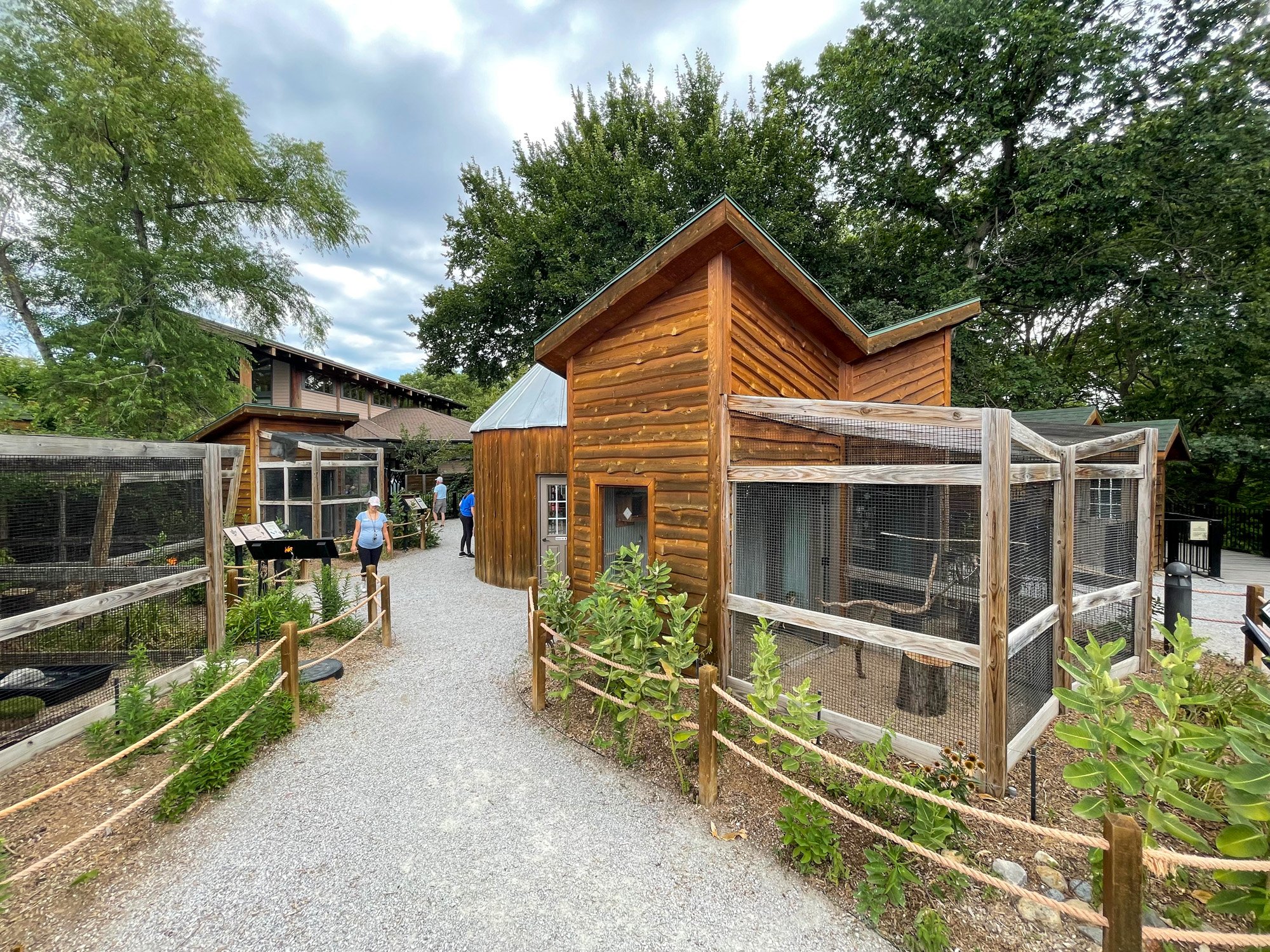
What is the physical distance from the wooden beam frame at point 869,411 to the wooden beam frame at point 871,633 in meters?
1.52

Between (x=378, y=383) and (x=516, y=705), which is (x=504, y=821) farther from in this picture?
(x=378, y=383)

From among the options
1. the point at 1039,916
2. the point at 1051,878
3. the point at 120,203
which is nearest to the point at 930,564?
the point at 1051,878

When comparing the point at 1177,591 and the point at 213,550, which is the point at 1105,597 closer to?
the point at 1177,591

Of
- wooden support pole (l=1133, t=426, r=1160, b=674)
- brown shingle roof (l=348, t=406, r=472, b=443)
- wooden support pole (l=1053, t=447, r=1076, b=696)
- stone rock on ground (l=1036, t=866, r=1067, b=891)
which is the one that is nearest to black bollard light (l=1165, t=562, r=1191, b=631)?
wooden support pole (l=1133, t=426, r=1160, b=674)

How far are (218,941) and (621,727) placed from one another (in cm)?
260

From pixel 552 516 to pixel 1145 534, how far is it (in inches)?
307

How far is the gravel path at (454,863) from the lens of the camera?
2.43 meters

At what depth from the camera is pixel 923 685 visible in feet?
13.8

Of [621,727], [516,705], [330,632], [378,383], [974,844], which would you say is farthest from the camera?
[378,383]

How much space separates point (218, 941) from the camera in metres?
2.37

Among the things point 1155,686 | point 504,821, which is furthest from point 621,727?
point 1155,686

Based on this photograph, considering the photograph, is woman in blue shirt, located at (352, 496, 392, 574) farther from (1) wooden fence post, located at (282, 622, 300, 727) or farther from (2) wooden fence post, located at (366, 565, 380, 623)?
(1) wooden fence post, located at (282, 622, 300, 727)

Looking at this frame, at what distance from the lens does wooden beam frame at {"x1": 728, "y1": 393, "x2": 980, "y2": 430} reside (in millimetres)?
3369

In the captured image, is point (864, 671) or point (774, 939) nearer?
point (774, 939)
